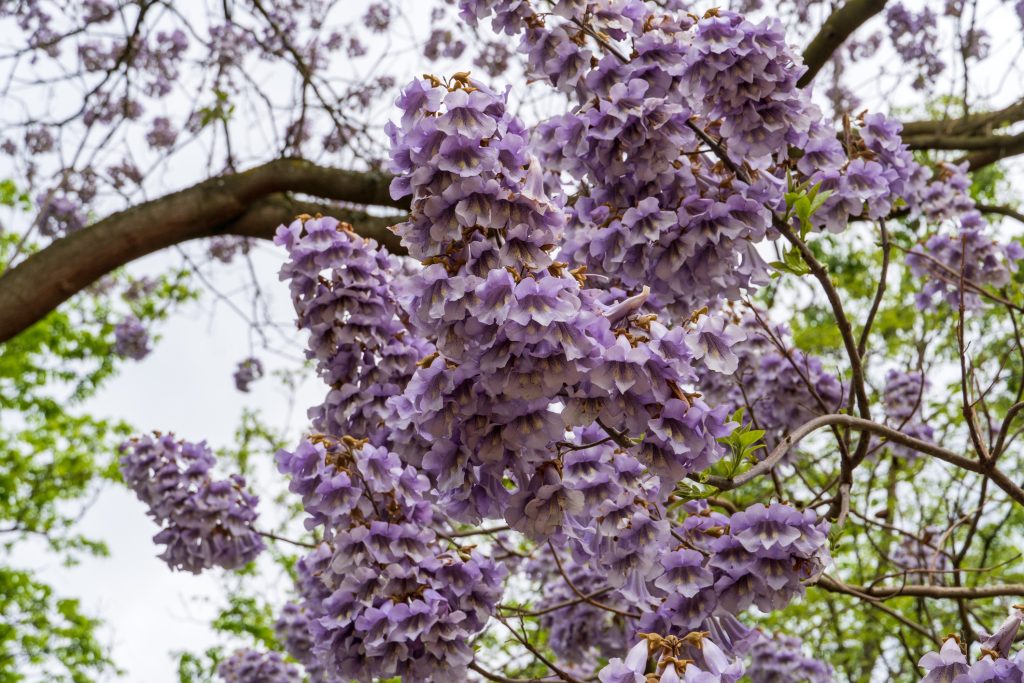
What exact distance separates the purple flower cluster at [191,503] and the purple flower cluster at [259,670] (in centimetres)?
200

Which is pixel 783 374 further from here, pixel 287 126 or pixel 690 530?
pixel 287 126

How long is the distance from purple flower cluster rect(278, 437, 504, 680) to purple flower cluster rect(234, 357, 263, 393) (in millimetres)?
4621

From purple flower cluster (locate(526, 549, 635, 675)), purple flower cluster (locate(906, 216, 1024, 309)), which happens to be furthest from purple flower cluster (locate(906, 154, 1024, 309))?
purple flower cluster (locate(526, 549, 635, 675))

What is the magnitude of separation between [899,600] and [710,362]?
558cm

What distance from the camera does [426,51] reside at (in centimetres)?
792

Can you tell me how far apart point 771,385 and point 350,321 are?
1.94m

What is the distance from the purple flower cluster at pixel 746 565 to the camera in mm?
2404

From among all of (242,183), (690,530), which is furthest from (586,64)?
(242,183)

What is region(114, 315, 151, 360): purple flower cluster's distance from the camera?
7.53 m

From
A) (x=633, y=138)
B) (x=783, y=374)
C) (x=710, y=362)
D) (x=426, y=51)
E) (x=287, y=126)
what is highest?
(x=426, y=51)

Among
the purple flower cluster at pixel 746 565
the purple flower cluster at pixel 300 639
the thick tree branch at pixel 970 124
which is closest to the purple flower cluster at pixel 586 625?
the purple flower cluster at pixel 300 639

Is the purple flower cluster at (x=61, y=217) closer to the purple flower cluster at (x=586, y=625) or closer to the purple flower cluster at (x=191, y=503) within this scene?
the purple flower cluster at (x=191, y=503)

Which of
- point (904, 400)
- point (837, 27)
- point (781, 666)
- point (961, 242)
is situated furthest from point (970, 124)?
point (781, 666)

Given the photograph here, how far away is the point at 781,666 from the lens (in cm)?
466
